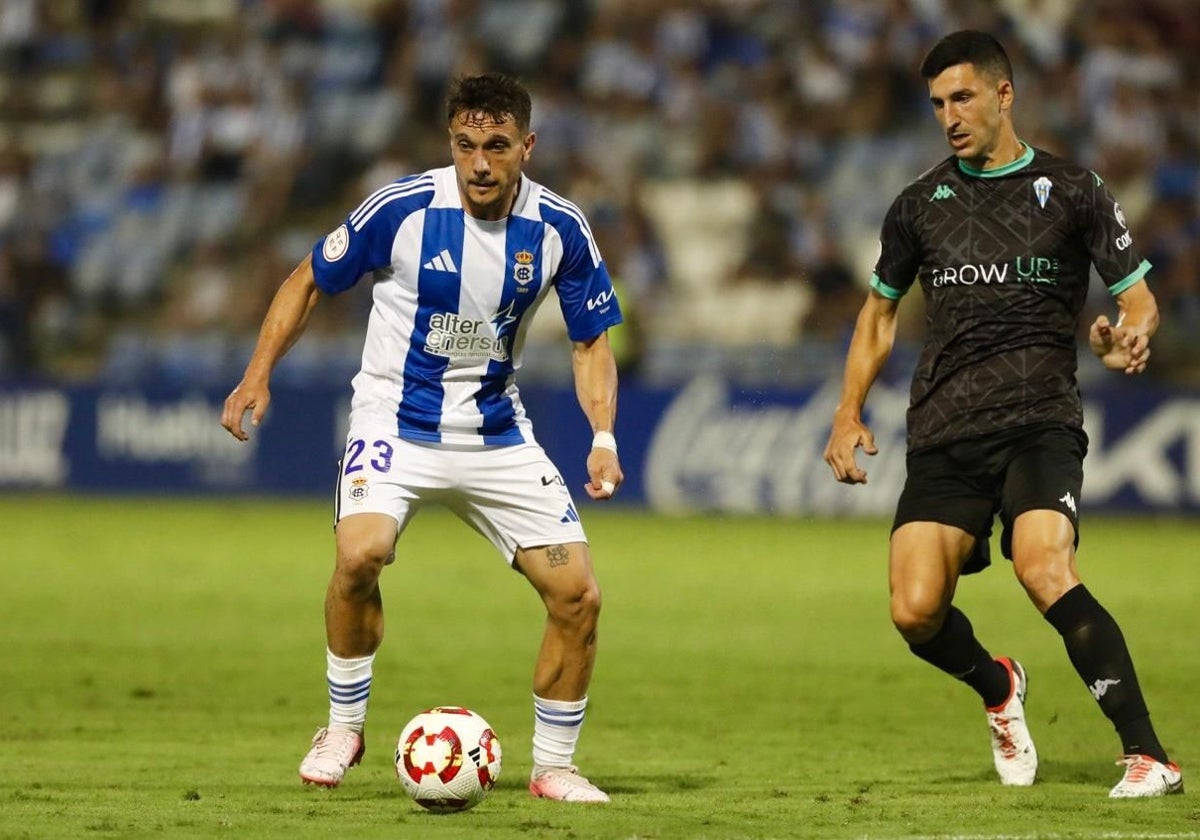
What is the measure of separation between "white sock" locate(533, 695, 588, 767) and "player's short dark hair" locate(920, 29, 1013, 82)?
245cm

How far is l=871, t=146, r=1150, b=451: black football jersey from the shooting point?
672 cm

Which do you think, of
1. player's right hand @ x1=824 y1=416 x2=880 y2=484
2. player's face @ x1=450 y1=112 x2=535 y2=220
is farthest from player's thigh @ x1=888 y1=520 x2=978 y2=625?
player's face @ x1=450 y1=112 x2=535 y2=220

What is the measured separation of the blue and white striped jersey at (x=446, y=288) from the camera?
6738mm

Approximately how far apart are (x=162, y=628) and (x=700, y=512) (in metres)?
8.08

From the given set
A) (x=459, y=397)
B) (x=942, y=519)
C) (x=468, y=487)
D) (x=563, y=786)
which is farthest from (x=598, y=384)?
(x=563, y=786)

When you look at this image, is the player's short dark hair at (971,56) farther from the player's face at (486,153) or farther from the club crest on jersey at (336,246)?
the club crest on jersey at (336,246)

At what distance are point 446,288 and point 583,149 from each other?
15288 mm

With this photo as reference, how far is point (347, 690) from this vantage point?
678cm

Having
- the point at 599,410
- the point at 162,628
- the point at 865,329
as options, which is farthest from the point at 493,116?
the point at 162,628

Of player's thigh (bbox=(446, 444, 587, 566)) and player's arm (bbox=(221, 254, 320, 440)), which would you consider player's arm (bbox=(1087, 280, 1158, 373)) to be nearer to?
player's thigh (bbox=(446, 444, 587, 566))

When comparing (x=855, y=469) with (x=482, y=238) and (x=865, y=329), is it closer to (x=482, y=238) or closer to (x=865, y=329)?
(x=865, y=329)

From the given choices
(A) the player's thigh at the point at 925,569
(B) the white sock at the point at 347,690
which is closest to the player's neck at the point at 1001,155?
(A) the player's thigh at the point at 925,569

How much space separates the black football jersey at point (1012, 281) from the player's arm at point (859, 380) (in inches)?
9.3

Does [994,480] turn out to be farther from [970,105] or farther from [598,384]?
[598,384]
